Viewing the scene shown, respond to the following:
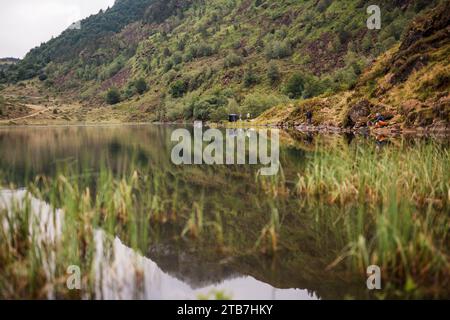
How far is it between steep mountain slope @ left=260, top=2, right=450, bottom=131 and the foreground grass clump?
28678 millimetres

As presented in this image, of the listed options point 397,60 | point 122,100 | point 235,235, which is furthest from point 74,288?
point 122,100

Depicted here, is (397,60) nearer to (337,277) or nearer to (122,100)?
(337,277)

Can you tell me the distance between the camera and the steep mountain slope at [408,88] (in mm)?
40375

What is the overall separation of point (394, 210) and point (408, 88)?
41469mm

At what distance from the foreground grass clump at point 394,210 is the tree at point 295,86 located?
8734cm

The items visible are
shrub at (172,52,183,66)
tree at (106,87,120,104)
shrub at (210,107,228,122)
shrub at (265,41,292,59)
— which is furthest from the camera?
shrub at (172,52,183,66)

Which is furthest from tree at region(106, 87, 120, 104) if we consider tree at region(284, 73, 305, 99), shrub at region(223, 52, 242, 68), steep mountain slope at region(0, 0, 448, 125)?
tree at region(284, 73, 305, 99)

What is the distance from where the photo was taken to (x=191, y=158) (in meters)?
27.2

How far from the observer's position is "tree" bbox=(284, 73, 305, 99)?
10000 cm

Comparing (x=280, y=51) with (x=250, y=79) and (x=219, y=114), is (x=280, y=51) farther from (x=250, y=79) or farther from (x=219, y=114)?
(x=219, y=114)

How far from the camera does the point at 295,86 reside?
100562 millimetres

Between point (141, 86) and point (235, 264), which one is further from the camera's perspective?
point (141, 86)

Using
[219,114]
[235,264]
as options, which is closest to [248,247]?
[235,264]

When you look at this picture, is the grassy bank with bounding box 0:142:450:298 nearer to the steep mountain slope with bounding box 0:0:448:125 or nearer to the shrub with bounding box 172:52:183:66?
the steep mountain slope with bounding box 0:0:448:125
